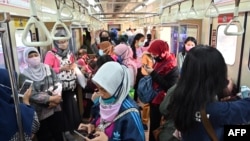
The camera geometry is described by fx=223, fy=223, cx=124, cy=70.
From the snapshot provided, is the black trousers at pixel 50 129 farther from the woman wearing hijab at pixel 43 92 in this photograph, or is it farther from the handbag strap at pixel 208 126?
the handbag strap at pixel 208 126

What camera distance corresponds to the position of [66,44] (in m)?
3.17

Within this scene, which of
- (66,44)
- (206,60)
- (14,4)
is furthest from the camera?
(66,44)

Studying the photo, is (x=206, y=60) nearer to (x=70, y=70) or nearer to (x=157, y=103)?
(x=157, y=103)

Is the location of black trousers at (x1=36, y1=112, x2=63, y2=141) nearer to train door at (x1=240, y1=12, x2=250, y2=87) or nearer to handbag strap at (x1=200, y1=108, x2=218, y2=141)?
handbag strap at (x1=200, y1=108, x2=218, y2=141)

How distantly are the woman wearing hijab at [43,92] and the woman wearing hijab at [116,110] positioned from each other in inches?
Result: 42.4

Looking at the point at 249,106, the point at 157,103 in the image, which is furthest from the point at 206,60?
the point at 157,103

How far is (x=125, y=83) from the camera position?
5.12 feet

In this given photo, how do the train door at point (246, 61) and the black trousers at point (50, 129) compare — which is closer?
the train door at point (246, 61)

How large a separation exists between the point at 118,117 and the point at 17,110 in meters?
0.61

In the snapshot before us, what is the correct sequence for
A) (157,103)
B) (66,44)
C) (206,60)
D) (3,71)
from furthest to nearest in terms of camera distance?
(66,44), (157,103), (3,71), (206,60)

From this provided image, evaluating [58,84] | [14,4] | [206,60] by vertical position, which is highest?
[14,4]

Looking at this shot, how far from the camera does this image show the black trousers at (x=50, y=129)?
8.61 feet

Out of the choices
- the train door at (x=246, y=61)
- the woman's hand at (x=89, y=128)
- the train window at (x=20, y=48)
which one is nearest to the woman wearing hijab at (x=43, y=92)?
the train window at (x=20, y=48)

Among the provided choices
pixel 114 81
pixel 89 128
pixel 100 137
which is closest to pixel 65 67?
pixel 89 128
